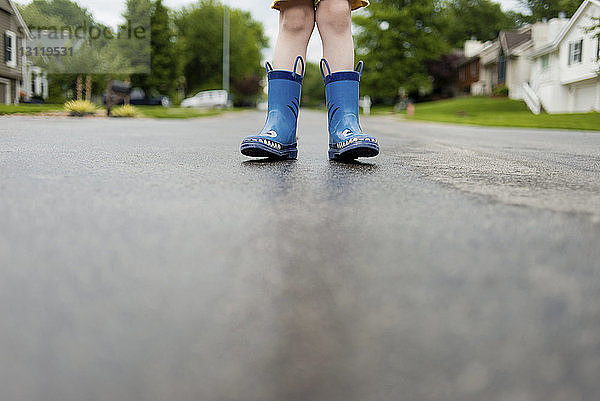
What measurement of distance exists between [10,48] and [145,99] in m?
14.7

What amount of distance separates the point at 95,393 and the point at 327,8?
2.27m

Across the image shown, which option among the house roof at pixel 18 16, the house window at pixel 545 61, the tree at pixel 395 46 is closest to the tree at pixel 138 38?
the house roof at pixel 18 16

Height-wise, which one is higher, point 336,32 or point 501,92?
point 501,92

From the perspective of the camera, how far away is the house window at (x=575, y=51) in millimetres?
23203

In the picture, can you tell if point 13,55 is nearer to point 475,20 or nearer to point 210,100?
point 210,100

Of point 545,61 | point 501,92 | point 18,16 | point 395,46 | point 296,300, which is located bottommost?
point 296,300

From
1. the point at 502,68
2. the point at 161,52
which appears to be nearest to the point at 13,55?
the point at 161,52

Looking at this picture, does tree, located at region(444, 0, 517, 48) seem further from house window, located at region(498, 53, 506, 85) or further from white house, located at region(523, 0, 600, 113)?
white house, located at region(523, 0, 600, 113)

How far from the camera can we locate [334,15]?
245cm

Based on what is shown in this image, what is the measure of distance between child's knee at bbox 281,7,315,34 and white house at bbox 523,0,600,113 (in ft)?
73.2

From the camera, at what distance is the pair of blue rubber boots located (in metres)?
2.29

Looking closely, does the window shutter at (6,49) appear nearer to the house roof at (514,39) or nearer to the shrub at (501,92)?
the shrub at (501,92)

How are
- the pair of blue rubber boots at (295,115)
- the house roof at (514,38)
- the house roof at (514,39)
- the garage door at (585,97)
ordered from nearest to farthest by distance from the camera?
the pair of blue rubber boots at (295,115) < the garage door at (585,97) < the house roof at (514,39) < the house roof at (514,38)

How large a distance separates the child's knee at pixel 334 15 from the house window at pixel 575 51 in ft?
80.6
